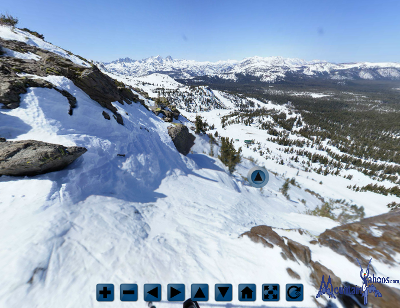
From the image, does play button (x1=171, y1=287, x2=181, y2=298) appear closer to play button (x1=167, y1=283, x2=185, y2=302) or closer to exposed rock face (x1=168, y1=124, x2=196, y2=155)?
play button (x1=167, y1=283, x2=185, y2=302)

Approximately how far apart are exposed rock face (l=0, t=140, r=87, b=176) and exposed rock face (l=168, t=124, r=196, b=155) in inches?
507

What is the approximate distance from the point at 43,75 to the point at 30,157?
9.25 m

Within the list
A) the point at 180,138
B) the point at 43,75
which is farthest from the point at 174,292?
the point at 180,138

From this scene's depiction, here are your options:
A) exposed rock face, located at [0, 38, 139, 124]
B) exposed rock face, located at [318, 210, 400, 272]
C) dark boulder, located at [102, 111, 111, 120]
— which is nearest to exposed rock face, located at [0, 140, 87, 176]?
exposed rock face, located at [0, 38, 139, 124]

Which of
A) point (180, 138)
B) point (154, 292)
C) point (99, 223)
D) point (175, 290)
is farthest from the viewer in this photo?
point (180, 138)

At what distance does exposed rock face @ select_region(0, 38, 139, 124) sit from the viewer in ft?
30.2

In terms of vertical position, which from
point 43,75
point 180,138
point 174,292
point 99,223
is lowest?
point 99,223

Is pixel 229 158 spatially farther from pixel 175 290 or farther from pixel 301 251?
pixel 175 290

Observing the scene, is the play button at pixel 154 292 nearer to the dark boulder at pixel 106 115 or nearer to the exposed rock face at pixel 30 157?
the exposed rock face at pixel 30 157

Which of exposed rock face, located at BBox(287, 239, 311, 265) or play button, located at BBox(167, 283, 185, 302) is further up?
play button, located at BBox(167, 283, 185, 302)

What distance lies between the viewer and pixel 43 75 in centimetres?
1169

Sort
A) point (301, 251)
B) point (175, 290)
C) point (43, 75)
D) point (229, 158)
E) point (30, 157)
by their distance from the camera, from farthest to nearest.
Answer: point (229, 158) < point (43, 75) < point (30, 157) < point (301, 251) < point (175, 290)

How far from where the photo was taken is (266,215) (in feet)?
39.6

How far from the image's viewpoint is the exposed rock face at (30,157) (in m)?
6.43
